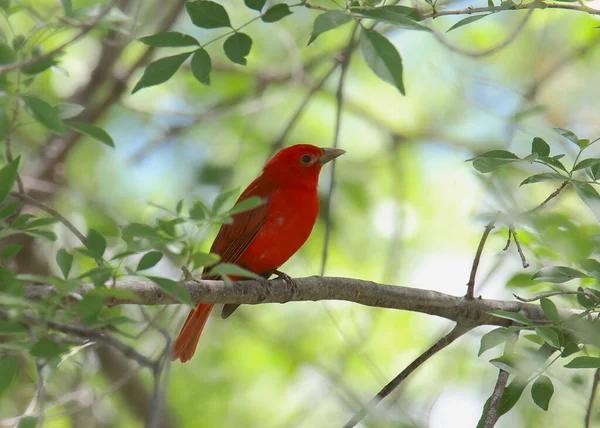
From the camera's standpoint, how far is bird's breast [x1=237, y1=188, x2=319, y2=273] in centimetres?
414

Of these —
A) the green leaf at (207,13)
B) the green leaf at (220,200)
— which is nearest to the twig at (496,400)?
the green leaf at (220,200)

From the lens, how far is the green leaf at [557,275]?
7.48ft

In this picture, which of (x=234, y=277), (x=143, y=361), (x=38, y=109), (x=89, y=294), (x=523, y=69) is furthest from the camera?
(x=523, y=69)

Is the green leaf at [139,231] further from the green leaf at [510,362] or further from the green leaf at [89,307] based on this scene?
the green leaf at [510,362]

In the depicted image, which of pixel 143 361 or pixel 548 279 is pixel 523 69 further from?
pixel 143 361

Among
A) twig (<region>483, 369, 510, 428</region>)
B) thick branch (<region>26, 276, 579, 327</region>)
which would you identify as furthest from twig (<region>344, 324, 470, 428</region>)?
twig (<region>483, 369, 510, 428</region>)

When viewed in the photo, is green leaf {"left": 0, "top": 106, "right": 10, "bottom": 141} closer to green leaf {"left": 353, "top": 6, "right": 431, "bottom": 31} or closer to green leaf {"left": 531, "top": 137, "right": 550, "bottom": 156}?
green leaf {"left": 353, "top": 6, "right": 431, "bottom": 31}

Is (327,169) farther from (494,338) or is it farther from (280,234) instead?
(494,338)

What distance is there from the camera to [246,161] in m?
6.39

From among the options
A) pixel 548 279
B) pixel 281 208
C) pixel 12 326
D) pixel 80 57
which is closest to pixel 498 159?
pixel 548 279

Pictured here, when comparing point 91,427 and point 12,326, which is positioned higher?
point 12,326

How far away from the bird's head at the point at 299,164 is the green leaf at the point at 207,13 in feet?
6.77

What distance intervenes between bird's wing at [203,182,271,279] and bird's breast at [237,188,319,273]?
33mm

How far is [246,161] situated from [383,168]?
130 cm
